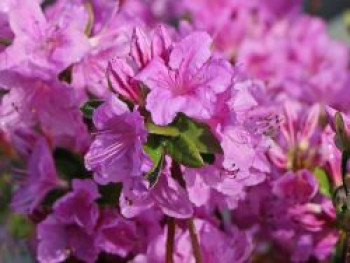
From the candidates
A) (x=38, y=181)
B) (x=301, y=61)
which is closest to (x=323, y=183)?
(x=38, y=181)

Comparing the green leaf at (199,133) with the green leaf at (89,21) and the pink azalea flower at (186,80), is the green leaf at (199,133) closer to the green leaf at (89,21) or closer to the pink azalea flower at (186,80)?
the pink azalea flower at (186,80)

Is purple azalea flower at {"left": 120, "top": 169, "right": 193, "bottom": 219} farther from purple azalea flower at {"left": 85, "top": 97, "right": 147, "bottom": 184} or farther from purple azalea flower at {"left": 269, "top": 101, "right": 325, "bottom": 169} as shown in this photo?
purple azalea flower at {"left": 269, "top": 101, "right": 325, "bottom": 169}

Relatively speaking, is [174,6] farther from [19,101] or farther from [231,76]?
[231,76]

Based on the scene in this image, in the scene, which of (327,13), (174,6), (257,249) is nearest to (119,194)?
(257,249)

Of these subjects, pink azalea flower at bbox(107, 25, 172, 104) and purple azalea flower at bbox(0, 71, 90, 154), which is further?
purple azalea flower at bbox(0, 71, 90, 154)

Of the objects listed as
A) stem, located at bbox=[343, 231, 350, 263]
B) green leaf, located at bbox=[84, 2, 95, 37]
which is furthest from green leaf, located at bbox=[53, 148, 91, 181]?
stem, located at bbox=[343, 231, 350, 263]

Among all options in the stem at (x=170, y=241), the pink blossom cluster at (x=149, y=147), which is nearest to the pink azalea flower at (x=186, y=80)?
the pink blossom cluster at (x=149, y=147)
